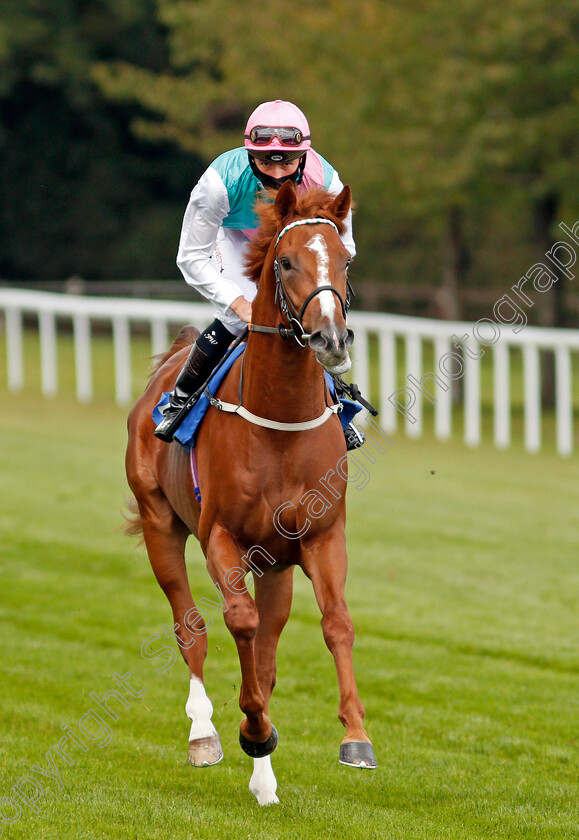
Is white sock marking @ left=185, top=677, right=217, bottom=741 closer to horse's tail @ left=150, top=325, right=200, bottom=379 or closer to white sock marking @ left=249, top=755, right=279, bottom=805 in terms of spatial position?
white sock marking @ left=249, top=755, right=279, bottom=805

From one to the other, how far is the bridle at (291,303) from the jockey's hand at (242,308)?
0.30 metres

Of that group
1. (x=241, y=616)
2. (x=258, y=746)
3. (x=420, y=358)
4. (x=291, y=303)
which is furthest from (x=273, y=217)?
(x=420, y=358)

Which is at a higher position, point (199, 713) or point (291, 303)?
point (291, 303)

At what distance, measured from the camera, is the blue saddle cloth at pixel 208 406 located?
4.79 meters

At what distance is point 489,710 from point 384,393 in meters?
9.81

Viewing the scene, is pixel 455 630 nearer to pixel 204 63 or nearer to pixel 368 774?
pixel 368 774

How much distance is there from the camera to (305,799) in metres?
4.78

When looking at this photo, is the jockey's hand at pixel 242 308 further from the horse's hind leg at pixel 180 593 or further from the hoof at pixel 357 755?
the hoof at pixel 357 755

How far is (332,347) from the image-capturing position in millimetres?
3734

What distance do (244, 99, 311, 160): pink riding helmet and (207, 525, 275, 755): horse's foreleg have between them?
1.46m

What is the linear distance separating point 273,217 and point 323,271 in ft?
1.58

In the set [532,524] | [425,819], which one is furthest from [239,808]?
[532,524]

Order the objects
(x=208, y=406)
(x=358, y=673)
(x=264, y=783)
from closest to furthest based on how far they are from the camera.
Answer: (x=264, y=783) < (x=208, y=406) < (x=358, y=673)

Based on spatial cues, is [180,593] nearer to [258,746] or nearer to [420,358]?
[258,746]
